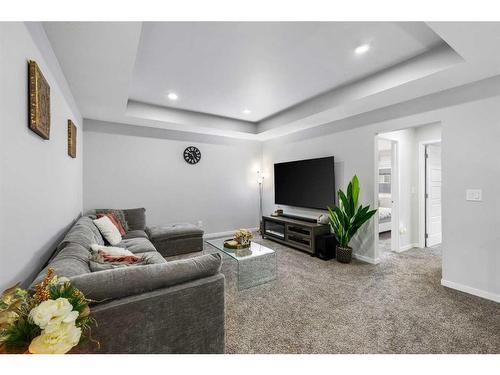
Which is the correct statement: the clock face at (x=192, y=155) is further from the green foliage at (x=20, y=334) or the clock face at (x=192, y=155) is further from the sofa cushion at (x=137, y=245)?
the green foliage at (x=20, y=334)

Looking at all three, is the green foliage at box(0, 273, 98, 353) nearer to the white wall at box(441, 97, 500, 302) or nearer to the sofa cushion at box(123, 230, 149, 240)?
the sofa cushion at box(123, 230, 149, 240)

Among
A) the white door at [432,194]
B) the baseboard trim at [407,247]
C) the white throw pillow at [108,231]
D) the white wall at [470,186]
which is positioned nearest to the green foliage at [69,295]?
the white throw pillow at [108,231]

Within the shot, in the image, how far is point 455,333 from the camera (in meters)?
1.86

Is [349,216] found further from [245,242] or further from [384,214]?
[384,214]

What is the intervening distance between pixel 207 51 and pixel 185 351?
8.31 feet

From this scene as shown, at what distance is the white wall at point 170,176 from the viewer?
411 cm

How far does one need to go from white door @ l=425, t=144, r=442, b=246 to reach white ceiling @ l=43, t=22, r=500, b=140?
189cm

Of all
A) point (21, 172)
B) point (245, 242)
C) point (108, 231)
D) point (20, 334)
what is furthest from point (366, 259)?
point (21, 172)

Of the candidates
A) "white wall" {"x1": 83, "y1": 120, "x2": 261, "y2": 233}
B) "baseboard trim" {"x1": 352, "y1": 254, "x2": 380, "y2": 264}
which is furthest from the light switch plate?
"white wall" {"x1": 83, "y1": 120, "x2": 261, "y2": 233}

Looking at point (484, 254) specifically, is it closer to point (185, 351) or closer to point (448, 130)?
point (448, 130)

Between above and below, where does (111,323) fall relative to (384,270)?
above

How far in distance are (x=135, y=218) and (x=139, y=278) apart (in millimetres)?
3105

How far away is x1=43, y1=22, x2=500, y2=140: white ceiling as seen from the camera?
1.86 meters

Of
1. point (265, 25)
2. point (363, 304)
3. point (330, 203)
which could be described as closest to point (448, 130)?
point (330, 203)
